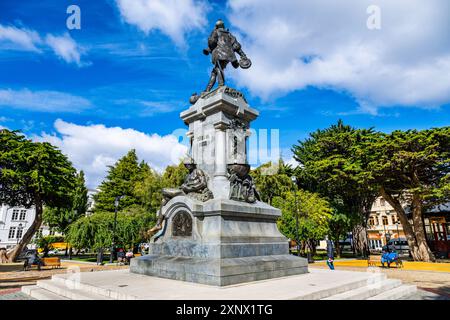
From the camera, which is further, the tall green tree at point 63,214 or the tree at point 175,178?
the tall green tree at point 63,214

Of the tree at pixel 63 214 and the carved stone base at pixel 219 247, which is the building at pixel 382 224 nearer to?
the tree at pixel 63 214

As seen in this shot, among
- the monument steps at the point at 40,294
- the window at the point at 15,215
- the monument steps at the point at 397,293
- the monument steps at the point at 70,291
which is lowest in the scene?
the monument steps at the point at 397,293

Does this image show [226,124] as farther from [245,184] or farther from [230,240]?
[230,240]

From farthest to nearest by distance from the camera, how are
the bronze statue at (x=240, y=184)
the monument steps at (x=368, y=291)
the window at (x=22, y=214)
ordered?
the window at (x=22, y=214)
the bronze statue at (x=240, y=184)
the monument steps at (x=368, y=291)

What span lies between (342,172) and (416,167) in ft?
18.1

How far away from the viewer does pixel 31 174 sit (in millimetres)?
26188

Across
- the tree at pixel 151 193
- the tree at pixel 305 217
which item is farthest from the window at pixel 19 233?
the tree at pixel 305 217

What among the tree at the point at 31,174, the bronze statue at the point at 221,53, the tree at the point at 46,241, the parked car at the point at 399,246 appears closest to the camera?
the bronze statue at the point at 221,53

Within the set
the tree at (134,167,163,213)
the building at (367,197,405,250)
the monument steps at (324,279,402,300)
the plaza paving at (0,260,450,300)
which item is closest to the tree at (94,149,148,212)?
the tree at (134,167,163,213)

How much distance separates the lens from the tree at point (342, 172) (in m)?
26.4

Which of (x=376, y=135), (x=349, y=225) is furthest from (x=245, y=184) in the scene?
(x=349, y=225)

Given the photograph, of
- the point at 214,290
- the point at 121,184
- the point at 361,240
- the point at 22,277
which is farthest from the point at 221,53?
the point at 121,184

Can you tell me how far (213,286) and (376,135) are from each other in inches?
950

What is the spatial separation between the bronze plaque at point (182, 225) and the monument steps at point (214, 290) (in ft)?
4.65
